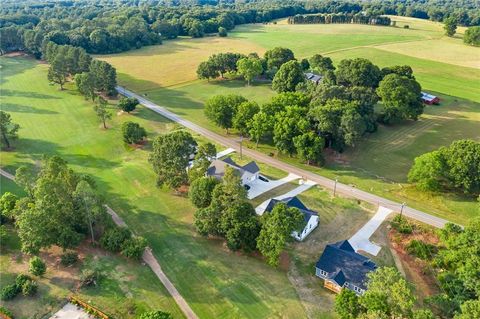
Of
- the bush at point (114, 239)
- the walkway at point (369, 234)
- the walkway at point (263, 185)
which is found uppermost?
the bush at point (114, 239)

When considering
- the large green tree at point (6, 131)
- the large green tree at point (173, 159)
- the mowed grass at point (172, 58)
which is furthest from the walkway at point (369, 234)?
the mowed grass at point (172, 58)

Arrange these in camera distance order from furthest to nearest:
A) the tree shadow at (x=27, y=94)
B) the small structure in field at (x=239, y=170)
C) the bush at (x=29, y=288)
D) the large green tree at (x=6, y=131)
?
1. the tree shadow at (x=27, y=94)
2. the large green tree at (x=6, y=131)
3. the small structure in field at (x=239, y=170)
4. the bush at (x=29, y=288)

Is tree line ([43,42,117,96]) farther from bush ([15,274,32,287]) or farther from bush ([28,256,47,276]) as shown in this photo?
bush ([15,274,32,287])

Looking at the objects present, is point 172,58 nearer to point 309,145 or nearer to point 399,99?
point 399,99

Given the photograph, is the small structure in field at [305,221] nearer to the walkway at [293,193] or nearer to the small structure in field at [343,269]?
the walkway at [293,193]

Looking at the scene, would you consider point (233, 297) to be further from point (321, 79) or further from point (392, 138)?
point (321, 79)

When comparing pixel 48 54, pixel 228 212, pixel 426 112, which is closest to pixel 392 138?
pixel 426 112

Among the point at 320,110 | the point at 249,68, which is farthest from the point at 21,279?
the point at 249,68
